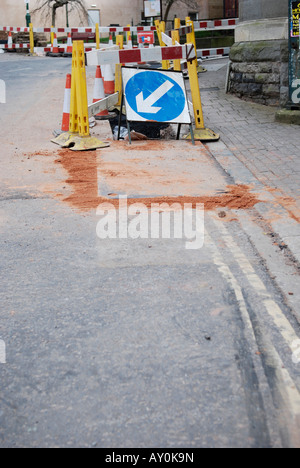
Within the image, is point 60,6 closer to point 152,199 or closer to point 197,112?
point 197,112

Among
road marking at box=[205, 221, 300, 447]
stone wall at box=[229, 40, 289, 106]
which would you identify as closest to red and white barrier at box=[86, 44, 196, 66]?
stone wall at box=[229, 40, 289, 106]

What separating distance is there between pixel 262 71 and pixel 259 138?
3.13 meters

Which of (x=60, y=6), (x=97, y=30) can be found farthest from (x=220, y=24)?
(x=60, y=6)

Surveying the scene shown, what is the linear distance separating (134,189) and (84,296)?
259 centimetres

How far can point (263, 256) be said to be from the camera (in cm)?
447

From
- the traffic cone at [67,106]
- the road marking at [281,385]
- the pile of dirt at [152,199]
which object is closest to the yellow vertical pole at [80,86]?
the traffic cone at [67,106]

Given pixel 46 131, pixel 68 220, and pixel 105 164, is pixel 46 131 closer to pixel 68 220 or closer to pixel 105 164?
pixel 105 164

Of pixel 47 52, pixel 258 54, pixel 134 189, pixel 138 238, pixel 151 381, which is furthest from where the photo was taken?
pixel 47 52

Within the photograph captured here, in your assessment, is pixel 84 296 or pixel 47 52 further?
pixel 47 52

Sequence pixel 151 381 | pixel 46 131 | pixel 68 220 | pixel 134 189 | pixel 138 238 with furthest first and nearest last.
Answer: pixel 46 131 → pixel 134 189 → pixel 68 220 → pixel 138 238 → pixel 151 381

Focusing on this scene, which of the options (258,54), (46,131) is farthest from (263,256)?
(258,54)

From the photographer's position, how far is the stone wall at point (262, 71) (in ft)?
36.0

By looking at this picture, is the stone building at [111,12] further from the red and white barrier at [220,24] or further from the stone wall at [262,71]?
the stone wall at [262,71]

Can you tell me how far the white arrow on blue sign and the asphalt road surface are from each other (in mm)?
2614
